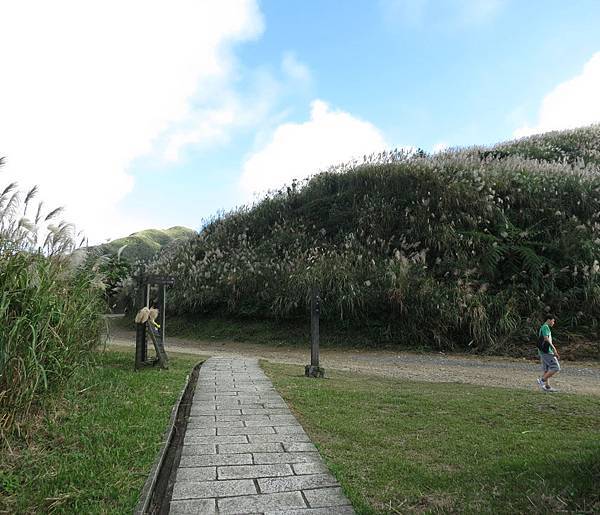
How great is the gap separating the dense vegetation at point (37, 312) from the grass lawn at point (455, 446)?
249cm

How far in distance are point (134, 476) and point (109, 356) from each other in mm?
6462

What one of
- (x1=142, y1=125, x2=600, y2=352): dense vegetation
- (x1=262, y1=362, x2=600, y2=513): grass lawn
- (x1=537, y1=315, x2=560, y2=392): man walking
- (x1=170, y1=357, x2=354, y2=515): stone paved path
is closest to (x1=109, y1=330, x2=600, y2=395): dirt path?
(x1=537, y1=315, x2=560, y2=392): man walking

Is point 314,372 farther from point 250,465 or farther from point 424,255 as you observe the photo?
point 424,255

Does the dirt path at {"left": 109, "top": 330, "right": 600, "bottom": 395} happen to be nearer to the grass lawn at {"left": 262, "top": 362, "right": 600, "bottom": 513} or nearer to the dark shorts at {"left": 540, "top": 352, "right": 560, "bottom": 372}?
the dark shorts at {"left": 540, "top": 352, "right": 560, "bottom": 372}

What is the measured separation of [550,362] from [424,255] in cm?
712

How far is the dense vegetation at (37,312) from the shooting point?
3590 millimetres

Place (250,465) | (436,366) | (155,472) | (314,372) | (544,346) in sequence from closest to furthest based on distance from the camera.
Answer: (155,472) → (250,465) → (544,346) → (314,372) → (436,366)

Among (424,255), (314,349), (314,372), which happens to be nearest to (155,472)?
(314,372)

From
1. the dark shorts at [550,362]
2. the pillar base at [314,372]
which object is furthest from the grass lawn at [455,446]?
the dark shorts at [550,362]

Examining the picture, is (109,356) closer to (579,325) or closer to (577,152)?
(579,325)

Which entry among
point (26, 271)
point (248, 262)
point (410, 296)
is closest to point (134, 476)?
point (26, 271)

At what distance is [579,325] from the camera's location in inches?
504

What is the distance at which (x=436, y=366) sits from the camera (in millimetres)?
10578

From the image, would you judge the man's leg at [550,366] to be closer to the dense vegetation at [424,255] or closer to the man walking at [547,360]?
the man walking at [547,360]
